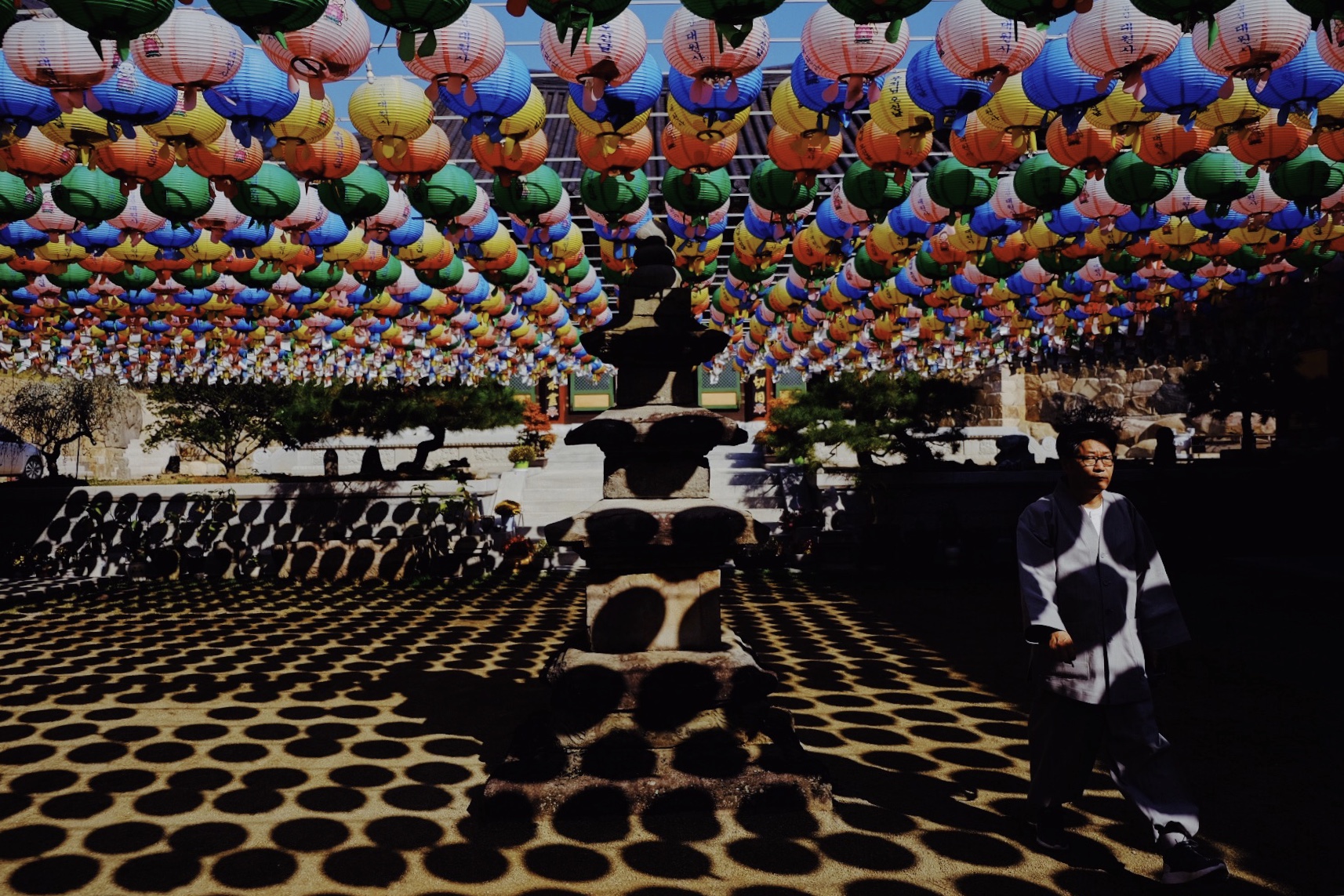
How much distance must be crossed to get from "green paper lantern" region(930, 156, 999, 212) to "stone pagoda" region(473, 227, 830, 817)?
6.22ft

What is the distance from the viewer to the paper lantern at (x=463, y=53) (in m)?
3.86

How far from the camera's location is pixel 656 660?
4.43 metres

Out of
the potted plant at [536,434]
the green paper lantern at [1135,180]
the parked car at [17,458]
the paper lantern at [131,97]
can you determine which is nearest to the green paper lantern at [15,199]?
the paper lantern at [131,97]

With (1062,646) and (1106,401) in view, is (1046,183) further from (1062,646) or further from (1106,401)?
(1106,401)

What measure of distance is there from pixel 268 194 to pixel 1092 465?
4.56 m

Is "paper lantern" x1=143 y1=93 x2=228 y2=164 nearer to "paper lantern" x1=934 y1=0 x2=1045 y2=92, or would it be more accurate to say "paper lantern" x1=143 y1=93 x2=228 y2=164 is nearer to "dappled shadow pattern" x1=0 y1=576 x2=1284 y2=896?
"dappled shadow pattern" x1=0 y1=576 x2=1284 y2=896

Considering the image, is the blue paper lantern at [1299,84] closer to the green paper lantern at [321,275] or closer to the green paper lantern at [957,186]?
the green paper lantern at [957,186]

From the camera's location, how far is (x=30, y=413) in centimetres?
2027

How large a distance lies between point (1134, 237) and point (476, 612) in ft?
26.3

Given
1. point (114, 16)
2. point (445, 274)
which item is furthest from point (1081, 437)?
point (445, 274)

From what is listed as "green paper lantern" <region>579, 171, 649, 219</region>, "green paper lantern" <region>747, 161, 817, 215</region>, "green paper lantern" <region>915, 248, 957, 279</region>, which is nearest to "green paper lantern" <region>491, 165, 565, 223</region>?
"green paper lantern" <region>579, 171, 649, 219</region>

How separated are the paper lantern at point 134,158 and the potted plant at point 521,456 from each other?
1752 centimetres

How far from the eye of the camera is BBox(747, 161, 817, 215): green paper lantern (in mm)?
5766

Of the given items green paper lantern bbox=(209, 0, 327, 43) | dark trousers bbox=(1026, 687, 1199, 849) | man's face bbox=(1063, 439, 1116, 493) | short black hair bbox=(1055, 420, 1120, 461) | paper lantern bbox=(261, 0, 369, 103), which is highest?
paper lantern bbox=(261, 0, 369, 103)
